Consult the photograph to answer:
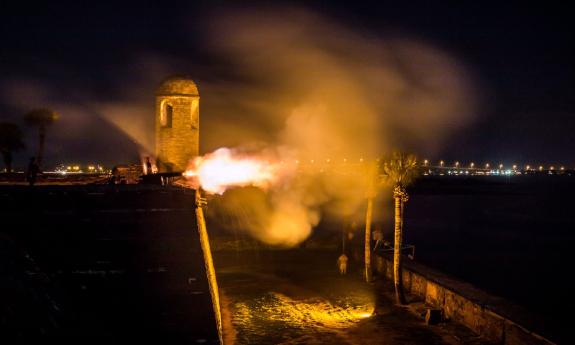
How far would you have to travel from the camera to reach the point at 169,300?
31.7 ft

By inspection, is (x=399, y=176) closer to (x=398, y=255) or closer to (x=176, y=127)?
(x=398, y=255)

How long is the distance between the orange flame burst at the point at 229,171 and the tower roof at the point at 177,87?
11.5ft

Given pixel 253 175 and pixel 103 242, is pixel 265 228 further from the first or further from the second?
pixel 103 242

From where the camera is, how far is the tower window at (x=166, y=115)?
27906 mm

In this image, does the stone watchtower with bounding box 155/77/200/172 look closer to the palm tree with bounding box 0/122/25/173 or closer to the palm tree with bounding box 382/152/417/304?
the palm tree with bounding box 382/152/417/304

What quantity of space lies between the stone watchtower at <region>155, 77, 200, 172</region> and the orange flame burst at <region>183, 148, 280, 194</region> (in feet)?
2.62

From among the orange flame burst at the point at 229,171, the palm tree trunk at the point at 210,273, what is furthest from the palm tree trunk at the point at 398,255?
the orange flame burst at the point at 229,171

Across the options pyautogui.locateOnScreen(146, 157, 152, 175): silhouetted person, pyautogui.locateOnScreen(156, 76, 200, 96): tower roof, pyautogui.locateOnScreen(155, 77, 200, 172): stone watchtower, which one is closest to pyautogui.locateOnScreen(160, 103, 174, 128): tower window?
pyautogui.locateOnScreen(155, 77, 200, 172): stone watchtower

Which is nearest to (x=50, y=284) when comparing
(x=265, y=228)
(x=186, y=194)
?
(x=186, y=194)

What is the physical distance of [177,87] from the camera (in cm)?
2780

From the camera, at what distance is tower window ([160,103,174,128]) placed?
2791 cm

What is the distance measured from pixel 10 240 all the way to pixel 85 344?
4.18 meters

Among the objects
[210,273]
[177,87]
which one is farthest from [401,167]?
[177,87]

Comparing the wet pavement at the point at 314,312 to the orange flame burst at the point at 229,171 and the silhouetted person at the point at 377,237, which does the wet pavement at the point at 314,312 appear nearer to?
the silhouetted person at the point at 377,237
